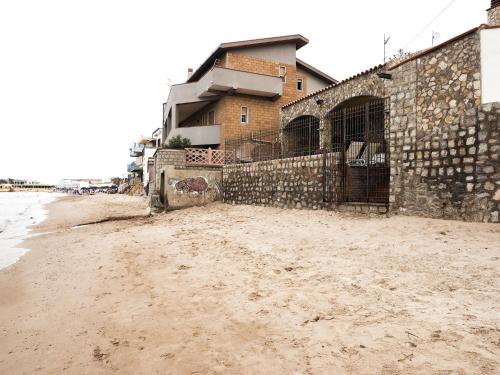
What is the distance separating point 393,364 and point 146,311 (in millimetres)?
3206

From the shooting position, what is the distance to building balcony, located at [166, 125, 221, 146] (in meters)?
23.3

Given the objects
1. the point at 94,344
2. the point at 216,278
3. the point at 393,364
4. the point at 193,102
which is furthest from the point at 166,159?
the point at 393,364

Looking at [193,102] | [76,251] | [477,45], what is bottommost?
[76,251]

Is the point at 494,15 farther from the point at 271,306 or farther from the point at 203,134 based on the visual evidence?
the point at 271,306

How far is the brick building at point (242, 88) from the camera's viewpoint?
2248 centimetres

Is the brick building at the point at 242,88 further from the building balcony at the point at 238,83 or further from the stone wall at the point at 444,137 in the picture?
the stone wall at the point at 444,137

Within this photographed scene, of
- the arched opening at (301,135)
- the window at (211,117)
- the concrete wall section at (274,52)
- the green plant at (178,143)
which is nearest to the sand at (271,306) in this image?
the arched opening at (301,135)

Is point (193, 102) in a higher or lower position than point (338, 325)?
higher

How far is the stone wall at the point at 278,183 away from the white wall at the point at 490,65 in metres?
5.50

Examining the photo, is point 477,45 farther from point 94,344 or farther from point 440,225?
point 94,344

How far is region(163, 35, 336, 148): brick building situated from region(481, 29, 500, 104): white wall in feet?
53.0

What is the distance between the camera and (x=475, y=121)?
7590 millimetres

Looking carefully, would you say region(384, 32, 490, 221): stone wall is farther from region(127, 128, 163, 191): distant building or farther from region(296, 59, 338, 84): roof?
region(127, 128, 163, 191): distant building

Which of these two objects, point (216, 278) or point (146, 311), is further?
point (216, 278)
